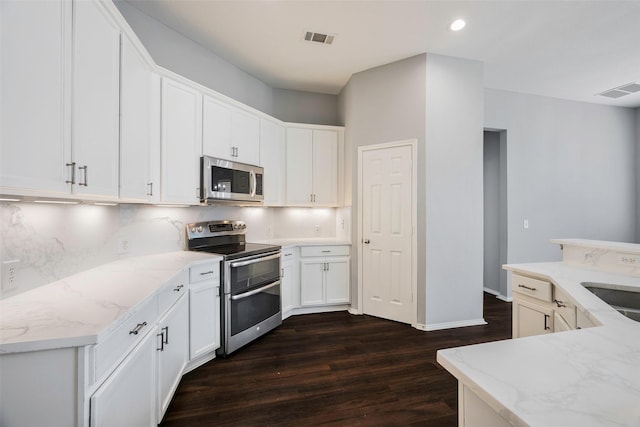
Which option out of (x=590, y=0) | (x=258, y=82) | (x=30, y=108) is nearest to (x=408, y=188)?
(x=590, y=0)

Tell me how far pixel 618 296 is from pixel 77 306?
285cm

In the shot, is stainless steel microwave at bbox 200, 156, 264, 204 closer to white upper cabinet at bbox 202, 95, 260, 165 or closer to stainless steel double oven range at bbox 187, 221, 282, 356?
white upper cabinet at bbox 202, 95, 260, 165

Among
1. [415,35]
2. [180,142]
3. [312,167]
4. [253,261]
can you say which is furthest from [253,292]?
[415,35]

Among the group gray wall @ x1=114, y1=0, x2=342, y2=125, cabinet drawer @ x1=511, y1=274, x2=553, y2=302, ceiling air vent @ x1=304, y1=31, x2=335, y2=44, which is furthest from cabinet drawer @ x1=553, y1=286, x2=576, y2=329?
gray wall @ x1=114, y1=0, x2=342, y2=125

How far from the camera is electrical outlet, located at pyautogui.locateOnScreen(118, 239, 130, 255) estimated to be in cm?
227

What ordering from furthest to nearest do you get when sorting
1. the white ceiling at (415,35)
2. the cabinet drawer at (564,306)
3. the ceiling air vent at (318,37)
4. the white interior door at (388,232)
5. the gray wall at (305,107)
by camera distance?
the gray wall at (305,107) < the white interior door at (388,232) < the ceiling air vent at (318,37) < the white ceiling at (415,35) < the cabinet drawer at (564,306)

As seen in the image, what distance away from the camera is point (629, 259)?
1.75 metres

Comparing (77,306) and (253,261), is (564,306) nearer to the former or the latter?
(253,261)

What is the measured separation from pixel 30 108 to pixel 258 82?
3164mm

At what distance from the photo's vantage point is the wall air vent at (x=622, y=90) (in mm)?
3954

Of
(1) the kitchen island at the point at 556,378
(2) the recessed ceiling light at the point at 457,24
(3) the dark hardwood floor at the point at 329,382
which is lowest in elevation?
(3) the dark hardwood floor at the point at 329,382

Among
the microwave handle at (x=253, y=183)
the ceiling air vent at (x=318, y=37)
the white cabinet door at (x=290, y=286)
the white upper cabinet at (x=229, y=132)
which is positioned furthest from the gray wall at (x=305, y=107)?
the white cabinet door at (x=290, y=286)

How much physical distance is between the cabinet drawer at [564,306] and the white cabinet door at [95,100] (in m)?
2.58

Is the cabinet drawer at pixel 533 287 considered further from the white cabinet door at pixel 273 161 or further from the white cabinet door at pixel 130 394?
the white cabinet door at pixel 273 161
